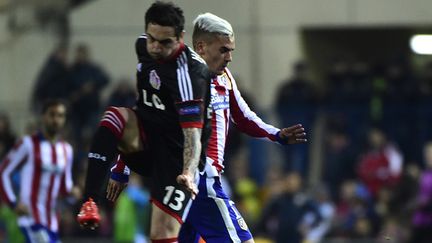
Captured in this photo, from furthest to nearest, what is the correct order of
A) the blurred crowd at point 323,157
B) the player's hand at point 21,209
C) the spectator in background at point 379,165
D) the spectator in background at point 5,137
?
1. the spectator in background at point 5,137
2. the spectator in background at point 379,165
3. the blurred crowd at point 323,157
4. the player's hand at point 21,209

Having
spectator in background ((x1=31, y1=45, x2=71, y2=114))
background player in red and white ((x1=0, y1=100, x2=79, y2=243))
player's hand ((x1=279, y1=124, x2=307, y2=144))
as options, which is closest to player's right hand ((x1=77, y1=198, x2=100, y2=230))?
player's hand ((x1=279, y1=124, x2=307, y2=144))

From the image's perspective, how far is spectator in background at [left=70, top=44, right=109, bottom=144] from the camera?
19.0m

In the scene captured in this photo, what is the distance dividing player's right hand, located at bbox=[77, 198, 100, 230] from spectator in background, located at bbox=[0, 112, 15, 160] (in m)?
10.1

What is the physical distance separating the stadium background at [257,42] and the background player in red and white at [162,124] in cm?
1016

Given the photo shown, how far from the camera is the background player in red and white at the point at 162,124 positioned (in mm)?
8391

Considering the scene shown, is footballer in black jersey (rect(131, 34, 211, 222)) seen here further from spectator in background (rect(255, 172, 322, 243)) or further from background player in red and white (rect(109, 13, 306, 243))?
spectator in background (rect(255, 172, 322, 243))

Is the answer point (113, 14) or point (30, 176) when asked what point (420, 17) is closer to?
point (113, 14)

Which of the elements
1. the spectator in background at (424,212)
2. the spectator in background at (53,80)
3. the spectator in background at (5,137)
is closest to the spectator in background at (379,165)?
the spectator in background at (424,212)

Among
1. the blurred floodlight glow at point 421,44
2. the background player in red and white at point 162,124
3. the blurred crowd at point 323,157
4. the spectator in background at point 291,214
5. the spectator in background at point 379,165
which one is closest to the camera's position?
the background player in red and white at point 162,124

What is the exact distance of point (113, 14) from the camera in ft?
61.7

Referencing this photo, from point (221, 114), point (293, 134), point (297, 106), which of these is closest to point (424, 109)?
point (297, 106)

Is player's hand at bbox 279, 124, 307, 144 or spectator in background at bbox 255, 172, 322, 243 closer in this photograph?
player's hand at bbox 279, 124, 307, 144

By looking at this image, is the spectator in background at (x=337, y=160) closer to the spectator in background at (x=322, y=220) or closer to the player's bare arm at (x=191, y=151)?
the spectator in background at (x=322, y=220)

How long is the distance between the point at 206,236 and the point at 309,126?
10.2 meters
